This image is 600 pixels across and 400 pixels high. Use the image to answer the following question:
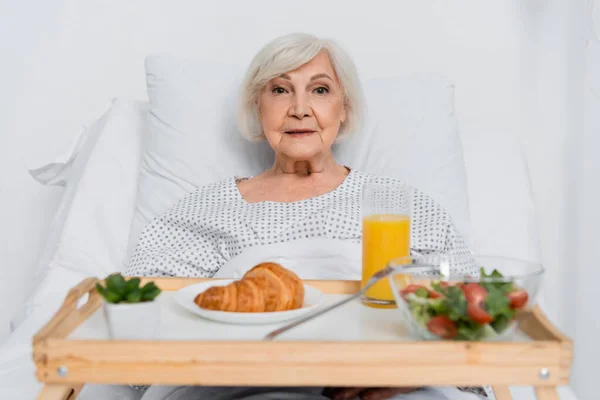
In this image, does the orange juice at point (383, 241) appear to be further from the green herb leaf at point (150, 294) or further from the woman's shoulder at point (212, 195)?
the woman's shoulder at point (212, 195)

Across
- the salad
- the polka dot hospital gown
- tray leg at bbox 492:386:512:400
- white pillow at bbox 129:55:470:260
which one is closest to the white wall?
white pillow at bbox 129:55:470:260

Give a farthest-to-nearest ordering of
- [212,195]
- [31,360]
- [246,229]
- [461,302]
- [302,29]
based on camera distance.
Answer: [302,29]
[212,195]
[246,229]
[31,360]
[461,302]

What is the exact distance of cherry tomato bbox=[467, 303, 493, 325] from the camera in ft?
2.58

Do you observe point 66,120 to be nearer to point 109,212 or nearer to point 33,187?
point 33,187

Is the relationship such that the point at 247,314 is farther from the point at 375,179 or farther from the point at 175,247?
the point at 375,179

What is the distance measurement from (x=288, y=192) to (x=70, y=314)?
74cm

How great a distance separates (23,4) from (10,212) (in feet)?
2.11

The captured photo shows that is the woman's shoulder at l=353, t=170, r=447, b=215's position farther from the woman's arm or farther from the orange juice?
the woman's arm

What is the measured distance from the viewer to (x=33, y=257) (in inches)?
86.1

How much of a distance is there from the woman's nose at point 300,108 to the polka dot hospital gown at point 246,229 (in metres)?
0.18

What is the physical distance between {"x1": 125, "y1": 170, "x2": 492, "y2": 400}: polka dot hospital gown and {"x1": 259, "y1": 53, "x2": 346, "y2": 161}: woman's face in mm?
127

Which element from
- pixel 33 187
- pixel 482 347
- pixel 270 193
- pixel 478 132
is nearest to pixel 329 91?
pixel 270 193

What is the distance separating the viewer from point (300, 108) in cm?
152

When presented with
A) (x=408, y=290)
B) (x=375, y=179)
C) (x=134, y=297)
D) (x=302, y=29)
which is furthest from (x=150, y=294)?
(x=302, y=29)
